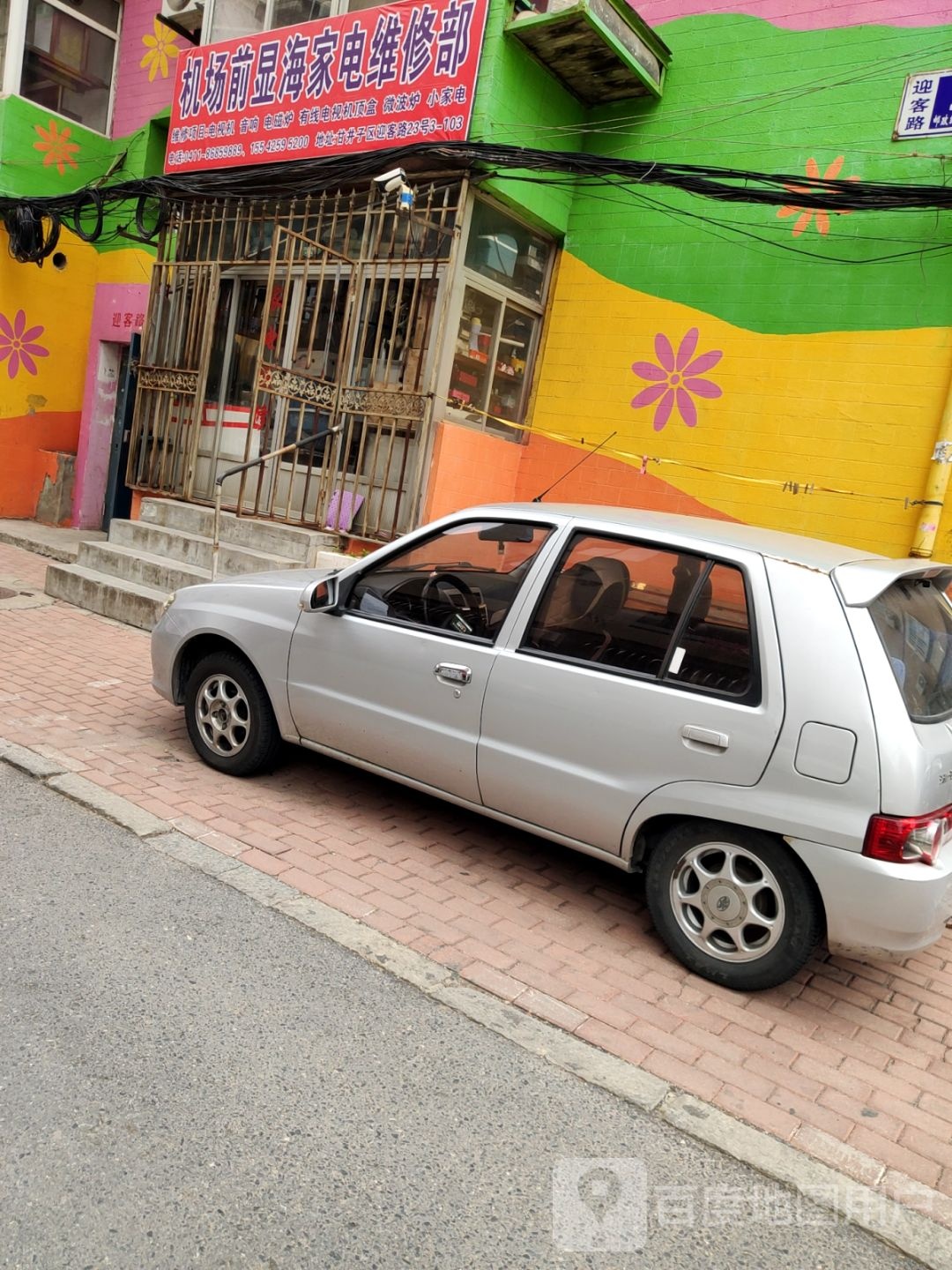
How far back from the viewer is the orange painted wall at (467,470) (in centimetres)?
854

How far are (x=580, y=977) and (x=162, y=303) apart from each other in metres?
9.68

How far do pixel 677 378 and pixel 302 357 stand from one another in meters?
3.96

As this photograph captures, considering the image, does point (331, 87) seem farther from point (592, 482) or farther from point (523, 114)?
point (592, 482)

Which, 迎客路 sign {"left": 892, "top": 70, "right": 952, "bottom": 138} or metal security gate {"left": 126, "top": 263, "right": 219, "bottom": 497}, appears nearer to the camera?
迎客路 sign {"left": 892, "top": 70, "right": 952, "bottom": 138}

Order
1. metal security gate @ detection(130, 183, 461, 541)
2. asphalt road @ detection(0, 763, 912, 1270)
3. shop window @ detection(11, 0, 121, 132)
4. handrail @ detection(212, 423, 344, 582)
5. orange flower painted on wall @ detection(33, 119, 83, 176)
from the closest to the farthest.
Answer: asphalt road @ detection(0, 763, 912, 1270), handrail @ detection(212, 423, 344, 582), metal security gate @ detection(130, 183, 461, 541), shop window @ detection(11, 0, 121, 132), orange flower painted on wall @ detection(33, 119, 83, 176)

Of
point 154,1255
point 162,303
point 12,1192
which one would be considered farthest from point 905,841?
point 162,303

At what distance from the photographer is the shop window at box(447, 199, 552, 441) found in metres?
8.61

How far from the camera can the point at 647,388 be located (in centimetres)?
853

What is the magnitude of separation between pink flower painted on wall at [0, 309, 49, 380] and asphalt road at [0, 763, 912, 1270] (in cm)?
1111

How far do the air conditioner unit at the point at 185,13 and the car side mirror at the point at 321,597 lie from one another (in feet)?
30.9

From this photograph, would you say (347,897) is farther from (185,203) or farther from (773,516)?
(185,203)

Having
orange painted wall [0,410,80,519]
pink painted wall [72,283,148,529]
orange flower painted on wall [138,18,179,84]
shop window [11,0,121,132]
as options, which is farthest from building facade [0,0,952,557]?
orange painted wall [0,410,80,519]

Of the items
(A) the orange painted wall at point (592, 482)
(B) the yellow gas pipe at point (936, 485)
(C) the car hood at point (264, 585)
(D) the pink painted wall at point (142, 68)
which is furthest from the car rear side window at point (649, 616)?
(D) the pink painted wall at point (142, 68)

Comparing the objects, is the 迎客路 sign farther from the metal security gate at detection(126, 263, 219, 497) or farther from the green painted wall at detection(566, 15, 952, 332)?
the metal security gate at detection(126, 263, 219, 497)
